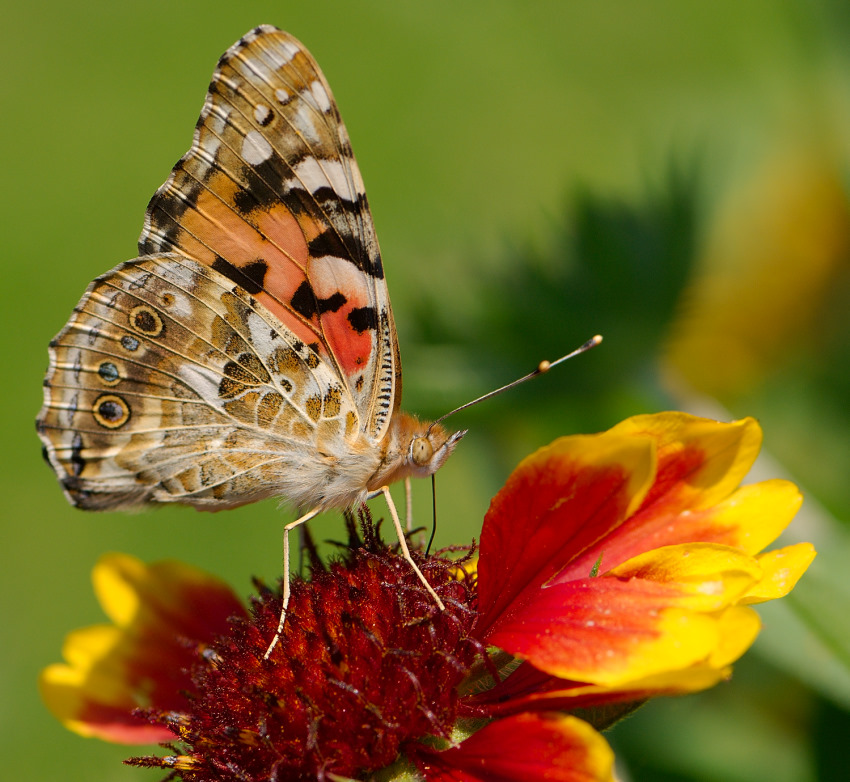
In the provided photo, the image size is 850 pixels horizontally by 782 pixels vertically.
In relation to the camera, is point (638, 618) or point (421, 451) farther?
point (421, 451)

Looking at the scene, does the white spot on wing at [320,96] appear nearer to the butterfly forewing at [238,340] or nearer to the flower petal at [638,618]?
the butterfly forewing at [238,340]

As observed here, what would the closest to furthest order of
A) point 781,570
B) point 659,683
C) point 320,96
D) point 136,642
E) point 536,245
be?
point 659,683
point 781,570
point 320,96
point 136,642
point 536,245

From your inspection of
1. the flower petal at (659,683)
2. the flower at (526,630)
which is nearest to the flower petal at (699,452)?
the flower at (526,630)

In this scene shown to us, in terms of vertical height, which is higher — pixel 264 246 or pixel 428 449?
pixel 264 246

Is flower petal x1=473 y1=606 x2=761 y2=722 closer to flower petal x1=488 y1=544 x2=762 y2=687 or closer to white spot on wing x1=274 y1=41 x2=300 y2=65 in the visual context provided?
flower petal x1=488 y1=544 x2=762 y2=687

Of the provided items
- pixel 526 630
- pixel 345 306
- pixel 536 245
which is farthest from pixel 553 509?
pixel 536 245

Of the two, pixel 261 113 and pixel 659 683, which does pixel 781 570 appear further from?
pixel 261 113

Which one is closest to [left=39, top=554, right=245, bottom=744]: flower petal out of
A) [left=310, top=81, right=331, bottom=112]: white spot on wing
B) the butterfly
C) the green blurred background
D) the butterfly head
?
the butterfly
